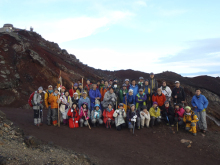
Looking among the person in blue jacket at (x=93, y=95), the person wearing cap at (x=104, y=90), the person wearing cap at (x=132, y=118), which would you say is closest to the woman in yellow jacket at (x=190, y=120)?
Answer: the person wearing cap at (x=132, y=118)

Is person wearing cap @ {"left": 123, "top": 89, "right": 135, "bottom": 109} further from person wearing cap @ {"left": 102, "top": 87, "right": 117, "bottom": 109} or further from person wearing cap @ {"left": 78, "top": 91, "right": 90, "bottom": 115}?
person wearing cap @ {"left": 78, "top": 91, "right": 90, "bottom": 115}

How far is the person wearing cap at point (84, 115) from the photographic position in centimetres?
868

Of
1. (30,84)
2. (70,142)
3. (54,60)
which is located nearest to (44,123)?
(70,142)

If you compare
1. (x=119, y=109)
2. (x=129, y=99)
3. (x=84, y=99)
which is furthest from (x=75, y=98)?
(x=129, y=99)

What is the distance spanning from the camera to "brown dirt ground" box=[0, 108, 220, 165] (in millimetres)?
6391

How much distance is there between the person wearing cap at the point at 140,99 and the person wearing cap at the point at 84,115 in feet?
8.23

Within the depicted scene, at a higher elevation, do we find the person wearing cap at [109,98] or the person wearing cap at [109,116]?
the person wearing cap at [109,98]

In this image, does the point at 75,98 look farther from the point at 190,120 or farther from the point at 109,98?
the point at 190,120

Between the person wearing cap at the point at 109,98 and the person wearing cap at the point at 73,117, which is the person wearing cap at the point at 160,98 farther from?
the person wearing cap at the point at 73,117

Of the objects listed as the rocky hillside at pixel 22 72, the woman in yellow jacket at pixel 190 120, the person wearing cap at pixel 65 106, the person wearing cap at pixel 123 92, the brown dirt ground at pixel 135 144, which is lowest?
the brown dirt ground at pixel 135 144

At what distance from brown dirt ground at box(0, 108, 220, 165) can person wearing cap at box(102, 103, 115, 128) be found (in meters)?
0.35

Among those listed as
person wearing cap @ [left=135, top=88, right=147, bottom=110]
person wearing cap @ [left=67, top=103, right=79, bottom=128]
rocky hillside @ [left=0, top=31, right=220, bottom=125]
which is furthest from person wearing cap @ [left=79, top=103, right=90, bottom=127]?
rocky hillside @ [left=0, top=31, right=220, bottom=125]

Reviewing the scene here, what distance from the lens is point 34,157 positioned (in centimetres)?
475

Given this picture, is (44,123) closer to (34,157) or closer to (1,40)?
(34,157)
